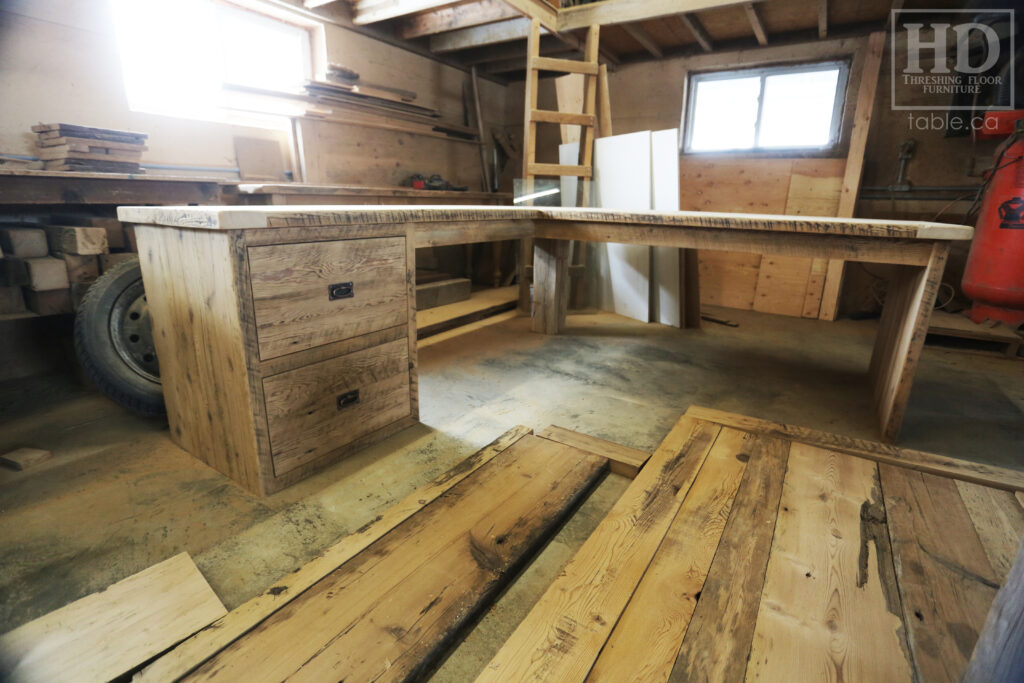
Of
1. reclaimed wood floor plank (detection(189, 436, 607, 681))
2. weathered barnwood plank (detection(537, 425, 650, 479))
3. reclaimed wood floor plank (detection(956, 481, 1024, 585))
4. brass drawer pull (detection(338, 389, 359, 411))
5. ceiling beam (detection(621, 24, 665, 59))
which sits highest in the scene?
ceiling beam (detection(621, 24, 665, 59))

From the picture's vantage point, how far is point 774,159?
14.9 ft

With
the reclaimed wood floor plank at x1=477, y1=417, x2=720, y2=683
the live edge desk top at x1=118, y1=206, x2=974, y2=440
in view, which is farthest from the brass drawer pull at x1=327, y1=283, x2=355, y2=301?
the reclaimed wood floor plank at x1=477, y1=417, x2=720, y2=683

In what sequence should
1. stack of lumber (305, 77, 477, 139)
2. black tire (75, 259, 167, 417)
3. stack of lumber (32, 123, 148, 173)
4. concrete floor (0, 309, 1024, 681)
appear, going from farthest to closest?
1. stack of lumber (305, 77, 477, 139)
2. stack of lumber (32, 123, 148, 173)
3. black tire (75, 259, 167, 417)
4. concrete floor (0, 309, 1024, 681)

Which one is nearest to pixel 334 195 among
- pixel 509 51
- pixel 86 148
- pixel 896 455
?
pixel 86 148

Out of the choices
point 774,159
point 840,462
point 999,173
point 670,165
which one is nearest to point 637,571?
point 840,462

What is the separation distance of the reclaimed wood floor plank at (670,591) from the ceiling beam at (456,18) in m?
4.26

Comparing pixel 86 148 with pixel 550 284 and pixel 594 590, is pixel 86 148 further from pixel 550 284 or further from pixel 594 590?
pixel 594 590

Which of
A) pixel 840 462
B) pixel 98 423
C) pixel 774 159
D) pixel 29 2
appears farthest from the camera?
pixel 774 159

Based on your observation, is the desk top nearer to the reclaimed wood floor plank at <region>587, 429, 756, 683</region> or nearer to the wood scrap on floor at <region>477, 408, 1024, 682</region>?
the wood scrap on floor at <region>477, 408, 1024, 682</region>

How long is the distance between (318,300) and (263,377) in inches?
11.7

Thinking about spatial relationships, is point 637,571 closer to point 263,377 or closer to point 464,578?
point 464,578

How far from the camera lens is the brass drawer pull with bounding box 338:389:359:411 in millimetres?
1784

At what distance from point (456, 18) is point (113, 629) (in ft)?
16.1

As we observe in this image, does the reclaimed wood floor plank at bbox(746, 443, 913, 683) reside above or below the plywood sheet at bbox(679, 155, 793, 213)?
below
